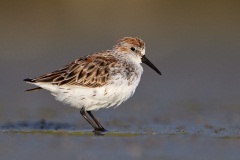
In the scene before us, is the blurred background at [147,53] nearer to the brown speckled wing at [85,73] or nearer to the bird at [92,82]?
the bird at [92,82]

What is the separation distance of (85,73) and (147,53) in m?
7.90

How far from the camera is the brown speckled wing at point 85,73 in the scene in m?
10.4

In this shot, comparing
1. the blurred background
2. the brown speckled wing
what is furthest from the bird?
the blurred background

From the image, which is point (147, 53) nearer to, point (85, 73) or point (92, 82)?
point (85, 73)

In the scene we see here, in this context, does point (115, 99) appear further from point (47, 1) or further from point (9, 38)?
point (47, 1)

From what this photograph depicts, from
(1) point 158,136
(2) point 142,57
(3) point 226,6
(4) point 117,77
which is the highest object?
(3) point 226,6

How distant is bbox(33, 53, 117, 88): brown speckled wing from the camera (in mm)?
10359

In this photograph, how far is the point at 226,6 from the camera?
22.9 meters

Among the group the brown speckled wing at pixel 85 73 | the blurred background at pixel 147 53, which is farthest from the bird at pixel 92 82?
the blurred background at pixel 147 53

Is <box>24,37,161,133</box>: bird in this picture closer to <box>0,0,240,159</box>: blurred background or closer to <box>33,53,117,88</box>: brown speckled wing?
<box>33,53,117,88</box>: brown speckled wing

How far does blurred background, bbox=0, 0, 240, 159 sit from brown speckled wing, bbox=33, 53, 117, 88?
100 centimetres

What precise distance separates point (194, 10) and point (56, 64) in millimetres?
7461

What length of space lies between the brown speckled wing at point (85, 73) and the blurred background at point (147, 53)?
3.29 ft

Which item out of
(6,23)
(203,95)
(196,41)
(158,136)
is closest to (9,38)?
(6,23)
